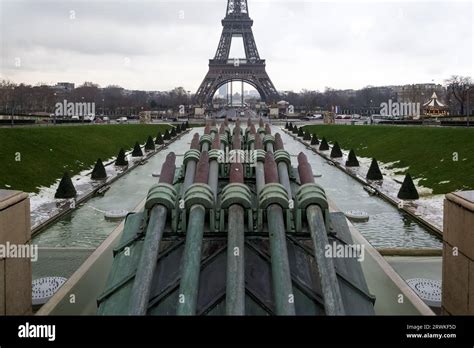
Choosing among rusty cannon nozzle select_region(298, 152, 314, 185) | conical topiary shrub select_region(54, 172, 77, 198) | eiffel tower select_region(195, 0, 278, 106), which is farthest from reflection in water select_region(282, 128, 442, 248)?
eiffel tower select_region(195, 0, 278, 106)

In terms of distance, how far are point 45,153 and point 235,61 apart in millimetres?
73150

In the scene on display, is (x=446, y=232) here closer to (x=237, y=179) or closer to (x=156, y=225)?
(x=237, y=179)

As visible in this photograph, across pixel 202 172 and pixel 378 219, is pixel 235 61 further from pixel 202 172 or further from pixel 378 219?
pixel 202 172

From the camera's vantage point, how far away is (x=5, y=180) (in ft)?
58.1

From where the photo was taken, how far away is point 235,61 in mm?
93750

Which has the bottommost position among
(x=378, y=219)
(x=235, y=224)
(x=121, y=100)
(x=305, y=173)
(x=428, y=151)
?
(x=378, y=219)

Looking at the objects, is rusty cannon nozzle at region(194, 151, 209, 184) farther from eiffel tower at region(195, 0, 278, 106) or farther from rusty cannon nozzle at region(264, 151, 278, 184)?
eiffel tower at region(195, 0, 278, 106)

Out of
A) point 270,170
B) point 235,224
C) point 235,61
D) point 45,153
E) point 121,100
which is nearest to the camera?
point 235,224

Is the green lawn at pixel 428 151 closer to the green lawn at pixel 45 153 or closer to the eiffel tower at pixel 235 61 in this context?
the green lawn at pixel 45 153

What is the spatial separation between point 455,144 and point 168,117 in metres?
62.7

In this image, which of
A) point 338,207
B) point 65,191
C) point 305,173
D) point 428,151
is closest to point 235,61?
point 428,151

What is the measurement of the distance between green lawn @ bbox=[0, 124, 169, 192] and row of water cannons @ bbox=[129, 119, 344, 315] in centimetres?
1332
